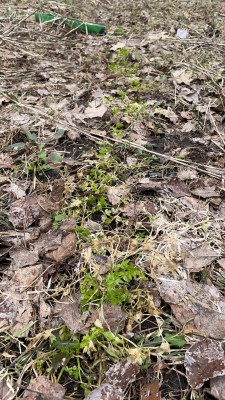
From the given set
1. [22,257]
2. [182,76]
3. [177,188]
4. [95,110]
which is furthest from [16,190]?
[182,76]

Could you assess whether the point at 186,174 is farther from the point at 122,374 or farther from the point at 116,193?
the point at 122,374

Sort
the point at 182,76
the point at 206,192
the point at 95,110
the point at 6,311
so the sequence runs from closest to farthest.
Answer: the point at 6,311, the point at 206,192, the point at 95,110, the point at 182,76

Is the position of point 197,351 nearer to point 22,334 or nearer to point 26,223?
point 22,334

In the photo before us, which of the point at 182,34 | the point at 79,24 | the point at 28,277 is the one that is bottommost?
the point at 28,277

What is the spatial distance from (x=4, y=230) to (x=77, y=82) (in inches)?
81.7

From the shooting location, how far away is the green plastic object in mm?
4655

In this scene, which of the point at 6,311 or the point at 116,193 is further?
the point at 116,193

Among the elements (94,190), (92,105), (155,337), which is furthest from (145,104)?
(155,337)

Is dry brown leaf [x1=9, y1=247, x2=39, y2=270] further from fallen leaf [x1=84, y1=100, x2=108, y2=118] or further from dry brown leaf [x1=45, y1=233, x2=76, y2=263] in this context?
fallen leaf [x1=84, y1=100, x2=108, y2=118]

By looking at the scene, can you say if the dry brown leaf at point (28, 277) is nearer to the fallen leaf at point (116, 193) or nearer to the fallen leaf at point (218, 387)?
the fallen leaf at point (116, 193)

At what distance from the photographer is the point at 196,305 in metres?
1.54

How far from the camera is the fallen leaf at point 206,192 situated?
82.9 inches

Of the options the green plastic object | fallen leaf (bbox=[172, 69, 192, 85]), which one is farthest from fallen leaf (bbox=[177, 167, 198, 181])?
the green plastic object

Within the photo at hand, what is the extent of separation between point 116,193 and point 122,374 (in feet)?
3.40
